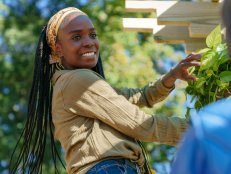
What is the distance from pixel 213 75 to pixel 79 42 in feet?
2.34

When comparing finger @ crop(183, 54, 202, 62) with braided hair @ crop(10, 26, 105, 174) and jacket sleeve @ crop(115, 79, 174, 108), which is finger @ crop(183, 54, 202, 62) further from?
braided hair @ crop(10, 26, 105, 174)

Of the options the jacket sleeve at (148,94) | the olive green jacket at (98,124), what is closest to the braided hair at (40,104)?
the jacket sleeve at (148,94)

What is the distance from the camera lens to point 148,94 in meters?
4.11

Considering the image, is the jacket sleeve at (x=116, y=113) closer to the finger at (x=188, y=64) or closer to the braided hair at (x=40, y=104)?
the finger at (x=188, y=64)

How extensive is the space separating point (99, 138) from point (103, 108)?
140 millimetres

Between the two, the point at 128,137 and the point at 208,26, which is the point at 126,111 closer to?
the point at 128,137

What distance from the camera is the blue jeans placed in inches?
138

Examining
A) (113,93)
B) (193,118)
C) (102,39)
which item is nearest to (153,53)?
(102,39)

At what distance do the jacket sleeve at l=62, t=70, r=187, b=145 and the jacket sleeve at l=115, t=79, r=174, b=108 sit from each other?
0.42 meters

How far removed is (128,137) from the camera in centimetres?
368

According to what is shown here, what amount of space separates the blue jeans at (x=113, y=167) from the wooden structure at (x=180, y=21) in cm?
124

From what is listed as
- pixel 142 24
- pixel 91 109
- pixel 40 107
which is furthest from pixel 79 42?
pixel 142 24

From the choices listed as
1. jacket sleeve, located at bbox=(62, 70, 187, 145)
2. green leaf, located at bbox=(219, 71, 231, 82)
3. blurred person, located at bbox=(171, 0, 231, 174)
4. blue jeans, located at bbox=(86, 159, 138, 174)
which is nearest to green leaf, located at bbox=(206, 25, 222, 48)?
green leaf, located at bbox=(219, 71, 231, 82)

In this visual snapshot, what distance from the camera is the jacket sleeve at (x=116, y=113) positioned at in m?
3.59
